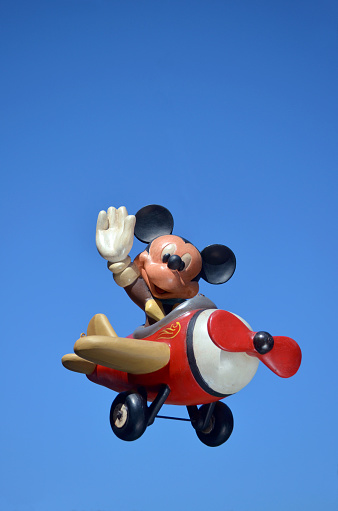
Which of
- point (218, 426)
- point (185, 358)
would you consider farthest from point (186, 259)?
point (218, 426)

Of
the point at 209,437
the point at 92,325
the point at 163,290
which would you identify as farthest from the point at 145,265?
the point at 209,437

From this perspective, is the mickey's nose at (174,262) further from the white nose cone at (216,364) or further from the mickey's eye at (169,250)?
the white nose cone at (216,364)

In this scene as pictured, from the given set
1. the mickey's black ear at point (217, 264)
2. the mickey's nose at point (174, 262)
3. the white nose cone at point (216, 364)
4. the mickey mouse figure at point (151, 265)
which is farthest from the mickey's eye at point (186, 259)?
the white nose cone at point (216, 364)

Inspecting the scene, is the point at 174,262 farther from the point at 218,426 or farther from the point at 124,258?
the point at 218,426

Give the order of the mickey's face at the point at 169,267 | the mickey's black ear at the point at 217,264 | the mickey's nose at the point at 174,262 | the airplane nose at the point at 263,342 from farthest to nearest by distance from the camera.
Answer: the mickey's black ear at the point at 217,264, the mickey's face at the point at 169,267, the mickey's nose at the point at 174,262, the airplane nose at the point at 263,342

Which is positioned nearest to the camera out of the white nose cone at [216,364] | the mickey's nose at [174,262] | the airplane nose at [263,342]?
the airplane nose at [263,342]

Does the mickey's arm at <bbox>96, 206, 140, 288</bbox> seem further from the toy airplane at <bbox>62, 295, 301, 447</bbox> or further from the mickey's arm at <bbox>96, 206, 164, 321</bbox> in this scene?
the toy airplane at <bbox>62, 295, 301, 447</bbox>

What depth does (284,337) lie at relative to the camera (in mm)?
5742

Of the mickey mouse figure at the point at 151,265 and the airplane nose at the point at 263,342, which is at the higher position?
the mickey mouse figure at the point at 151,265

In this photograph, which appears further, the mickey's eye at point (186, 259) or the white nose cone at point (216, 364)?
the mickey's eye at point (186, 259)

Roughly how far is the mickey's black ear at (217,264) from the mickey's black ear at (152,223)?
16.2 inches

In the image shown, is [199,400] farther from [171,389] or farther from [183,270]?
[183,270]

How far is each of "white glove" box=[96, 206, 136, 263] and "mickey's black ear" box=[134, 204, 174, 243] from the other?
265 mm

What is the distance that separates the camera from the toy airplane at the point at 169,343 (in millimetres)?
5594
